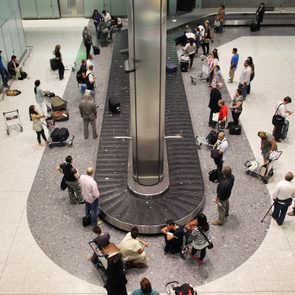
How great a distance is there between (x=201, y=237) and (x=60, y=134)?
17.8 ft

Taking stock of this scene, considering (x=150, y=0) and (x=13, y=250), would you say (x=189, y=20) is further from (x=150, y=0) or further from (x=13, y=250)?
(x=13, y=250)

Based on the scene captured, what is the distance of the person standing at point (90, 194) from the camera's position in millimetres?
8086

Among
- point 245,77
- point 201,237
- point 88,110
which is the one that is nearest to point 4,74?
point 88,110

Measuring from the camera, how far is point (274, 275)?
7.61 m

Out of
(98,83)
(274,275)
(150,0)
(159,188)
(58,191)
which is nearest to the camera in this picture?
(150,0)

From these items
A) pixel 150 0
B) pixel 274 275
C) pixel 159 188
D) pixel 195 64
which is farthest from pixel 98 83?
pixel 274 275

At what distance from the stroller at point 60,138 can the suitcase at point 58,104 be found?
147 cm

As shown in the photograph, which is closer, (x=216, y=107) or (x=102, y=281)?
(x=102, y=281)

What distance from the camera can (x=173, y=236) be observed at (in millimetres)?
7676

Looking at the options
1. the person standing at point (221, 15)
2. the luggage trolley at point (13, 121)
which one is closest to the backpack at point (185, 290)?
the luggage trolley at point (13, 121)

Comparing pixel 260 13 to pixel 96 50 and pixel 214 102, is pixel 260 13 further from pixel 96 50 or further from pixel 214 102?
pixel 214 102

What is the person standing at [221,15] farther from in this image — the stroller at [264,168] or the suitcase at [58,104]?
the stroller at [264,168]

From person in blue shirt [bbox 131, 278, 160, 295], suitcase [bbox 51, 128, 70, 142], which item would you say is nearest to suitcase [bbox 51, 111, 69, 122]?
suitcase [bbox 51, 128, 70, 142]

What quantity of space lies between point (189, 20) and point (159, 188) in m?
14.5
